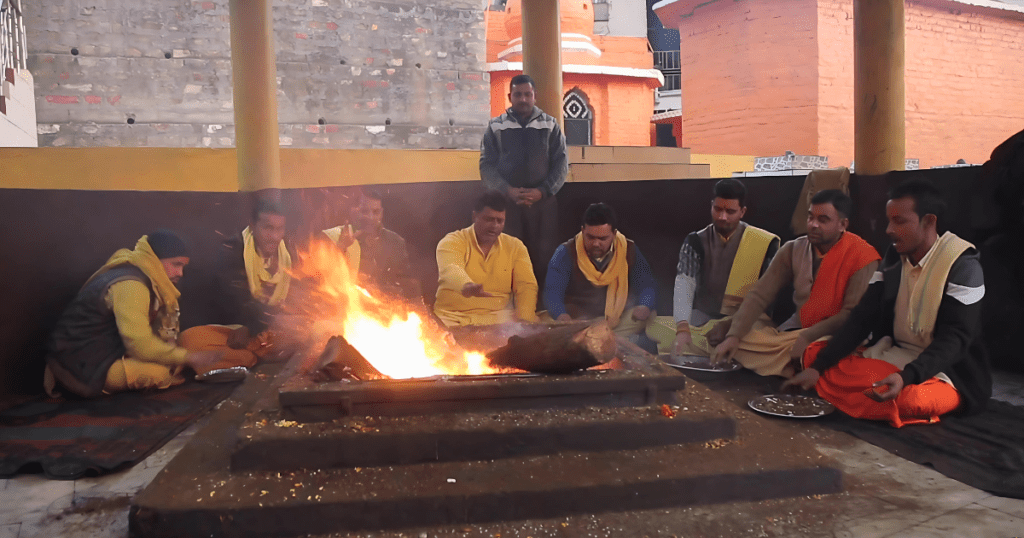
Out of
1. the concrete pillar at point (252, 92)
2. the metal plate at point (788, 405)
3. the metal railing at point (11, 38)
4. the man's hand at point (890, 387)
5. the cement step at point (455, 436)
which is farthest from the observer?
the metal railing at point (11, 38)

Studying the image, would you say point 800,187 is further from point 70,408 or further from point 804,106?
point 804,106

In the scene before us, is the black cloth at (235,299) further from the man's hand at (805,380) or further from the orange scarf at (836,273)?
the orange scarf at (836,273)

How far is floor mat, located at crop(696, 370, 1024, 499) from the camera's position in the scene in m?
3.17

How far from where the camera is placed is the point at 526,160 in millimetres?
6215

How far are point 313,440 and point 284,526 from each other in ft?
1.27

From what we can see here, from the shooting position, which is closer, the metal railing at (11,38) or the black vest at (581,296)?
the black vest at (581,296)

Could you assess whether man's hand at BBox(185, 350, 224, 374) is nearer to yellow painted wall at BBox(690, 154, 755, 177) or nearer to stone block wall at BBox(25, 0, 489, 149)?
stone block wall at BBox(25, 0, 489, 149)

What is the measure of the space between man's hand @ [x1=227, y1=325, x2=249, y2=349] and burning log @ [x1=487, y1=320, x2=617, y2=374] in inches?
116

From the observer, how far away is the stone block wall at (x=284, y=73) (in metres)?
10.7

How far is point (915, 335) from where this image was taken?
399 centimetres

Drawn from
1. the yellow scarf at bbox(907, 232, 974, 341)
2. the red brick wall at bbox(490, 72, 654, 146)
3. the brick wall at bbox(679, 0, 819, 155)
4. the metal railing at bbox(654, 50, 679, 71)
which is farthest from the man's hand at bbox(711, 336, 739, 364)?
the metal railing at bbox(654, 50, 679, 71)

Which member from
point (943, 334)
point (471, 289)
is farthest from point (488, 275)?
point (943, 334)

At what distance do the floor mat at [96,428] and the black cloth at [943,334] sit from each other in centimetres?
406

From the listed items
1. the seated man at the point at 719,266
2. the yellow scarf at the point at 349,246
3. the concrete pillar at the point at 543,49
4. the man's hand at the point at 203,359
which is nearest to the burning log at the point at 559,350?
the seated man at the point at 719,266
